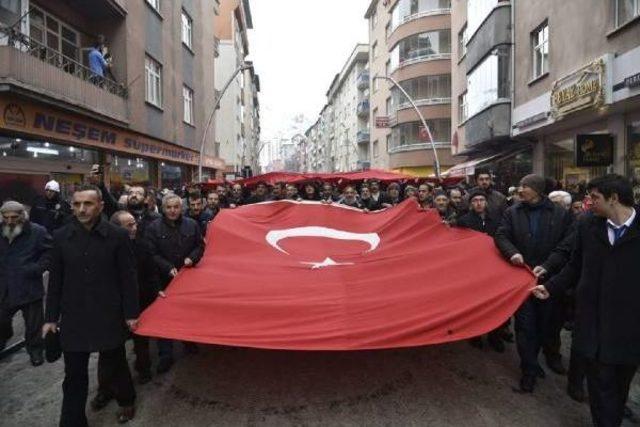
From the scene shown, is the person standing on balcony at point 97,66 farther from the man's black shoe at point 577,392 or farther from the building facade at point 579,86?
the man's black shoe at point 577,392

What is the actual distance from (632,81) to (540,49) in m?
6.70

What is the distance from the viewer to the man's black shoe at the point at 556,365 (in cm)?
514

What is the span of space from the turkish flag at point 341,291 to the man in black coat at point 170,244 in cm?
20

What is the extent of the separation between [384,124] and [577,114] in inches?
1132

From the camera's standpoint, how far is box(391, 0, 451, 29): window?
37438 mm

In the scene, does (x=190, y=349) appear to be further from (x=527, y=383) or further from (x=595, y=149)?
(x=595, y=149)

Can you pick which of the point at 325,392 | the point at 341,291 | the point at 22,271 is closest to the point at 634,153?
the point at 341,291

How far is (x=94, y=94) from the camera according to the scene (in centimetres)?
1313

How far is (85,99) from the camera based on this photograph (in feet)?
41.2

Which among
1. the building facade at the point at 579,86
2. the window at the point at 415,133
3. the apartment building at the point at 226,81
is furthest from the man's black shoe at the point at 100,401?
the apartment building at the point at 226,81

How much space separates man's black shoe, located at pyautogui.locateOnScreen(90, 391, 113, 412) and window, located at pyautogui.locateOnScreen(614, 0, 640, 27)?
481 inches

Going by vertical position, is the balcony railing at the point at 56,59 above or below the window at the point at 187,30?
below

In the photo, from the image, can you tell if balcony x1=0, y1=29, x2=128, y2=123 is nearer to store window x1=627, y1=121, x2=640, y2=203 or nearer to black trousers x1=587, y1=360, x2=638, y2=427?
black trousers x1=587, y1=360, x2=638, y2=427

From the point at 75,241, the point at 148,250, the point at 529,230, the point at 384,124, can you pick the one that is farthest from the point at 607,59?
the point at 384,124
